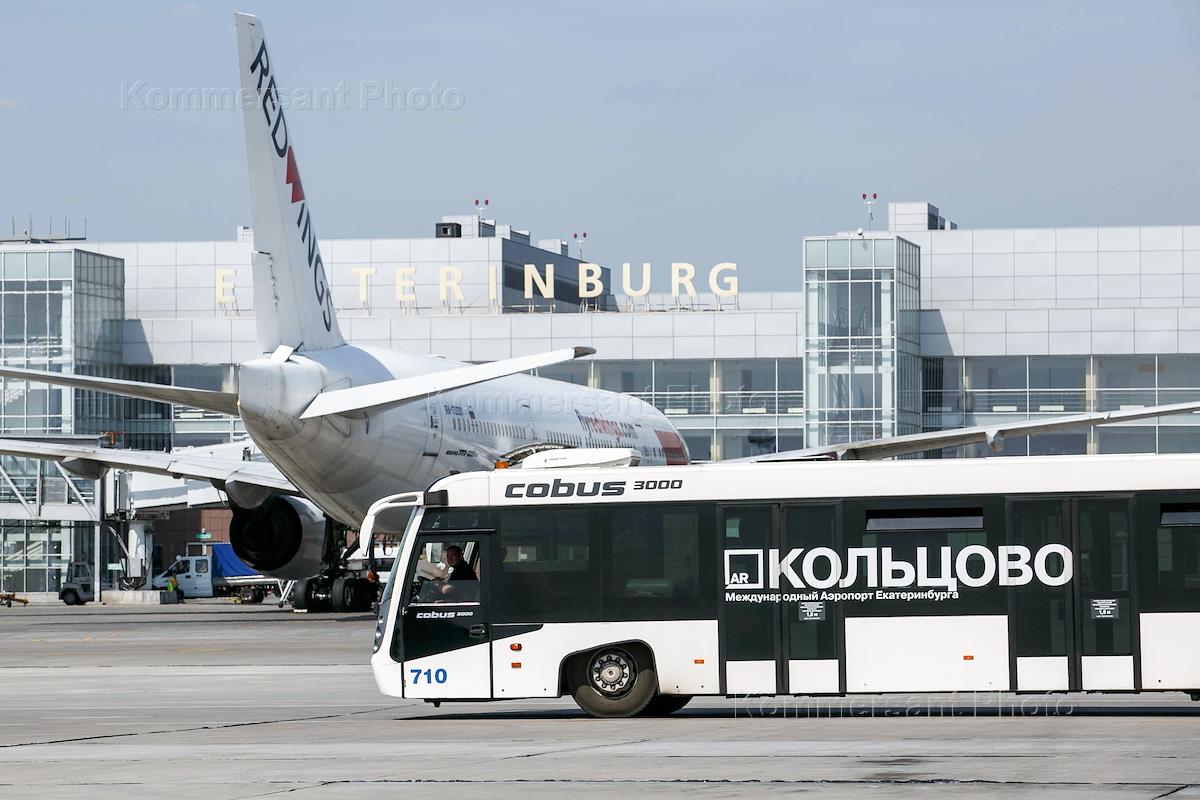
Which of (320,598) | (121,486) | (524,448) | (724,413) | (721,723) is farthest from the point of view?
(724,413)

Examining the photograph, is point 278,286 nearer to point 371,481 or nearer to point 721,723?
point 371,481

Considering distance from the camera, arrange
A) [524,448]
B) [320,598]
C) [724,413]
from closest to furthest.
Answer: [524,448] < [320,598] < [724,413]

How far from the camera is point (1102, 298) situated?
9531cm

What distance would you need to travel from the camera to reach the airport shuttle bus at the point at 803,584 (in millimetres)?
19078

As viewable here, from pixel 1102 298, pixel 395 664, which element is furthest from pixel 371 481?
pixel 1102 298

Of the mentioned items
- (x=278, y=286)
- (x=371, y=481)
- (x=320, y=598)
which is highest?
(x=278, y=286)

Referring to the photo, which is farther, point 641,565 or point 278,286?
point 278,286

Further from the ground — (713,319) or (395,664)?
(713,319)

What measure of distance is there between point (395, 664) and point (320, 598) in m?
30.5

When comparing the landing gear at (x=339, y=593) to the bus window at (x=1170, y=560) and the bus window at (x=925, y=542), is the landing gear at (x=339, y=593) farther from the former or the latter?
the bus window at (x=1170, y=560)

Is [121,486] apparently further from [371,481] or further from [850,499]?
[850,499]

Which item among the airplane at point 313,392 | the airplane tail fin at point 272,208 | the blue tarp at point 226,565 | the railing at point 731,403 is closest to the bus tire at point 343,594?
the airplane at point 313,392

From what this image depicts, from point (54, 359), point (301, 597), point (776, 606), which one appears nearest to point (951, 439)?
point (301, 597)

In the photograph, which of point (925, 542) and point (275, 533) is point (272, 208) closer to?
point (275, 533)
